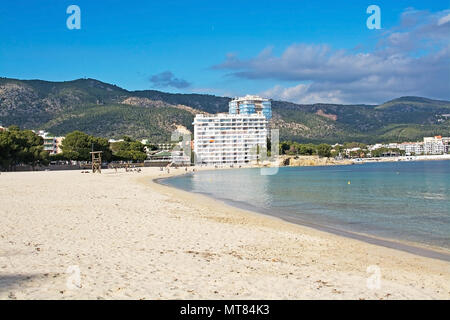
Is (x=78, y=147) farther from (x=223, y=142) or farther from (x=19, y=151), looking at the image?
(x=223, y=142)

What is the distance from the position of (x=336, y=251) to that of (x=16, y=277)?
776cm

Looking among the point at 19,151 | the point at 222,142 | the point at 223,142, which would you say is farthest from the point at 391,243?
the point at 223,142

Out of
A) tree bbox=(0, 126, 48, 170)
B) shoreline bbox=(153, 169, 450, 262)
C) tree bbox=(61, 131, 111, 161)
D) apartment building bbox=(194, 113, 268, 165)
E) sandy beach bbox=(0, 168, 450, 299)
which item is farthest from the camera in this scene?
apartment building bbox=(194, 113, 268, 165)

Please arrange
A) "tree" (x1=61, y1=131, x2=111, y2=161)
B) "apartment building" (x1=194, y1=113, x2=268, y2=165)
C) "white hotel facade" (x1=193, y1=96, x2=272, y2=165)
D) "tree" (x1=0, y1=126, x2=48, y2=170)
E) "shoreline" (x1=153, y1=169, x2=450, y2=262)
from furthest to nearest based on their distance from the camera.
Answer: "apartment building" (x1=194, y1=113, x2=268, y2=165), "white hotel facade" (x1=193, y1=96, x2=272, y2=165), "tree" (x1=61, y1=131, x2=111, y2=161), "tree" (x1=0, y1=126, x2=48, y2=170), "shoreline" (x1=153, y1=169, x2=450, y2=262)

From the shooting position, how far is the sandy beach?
6.78 meters

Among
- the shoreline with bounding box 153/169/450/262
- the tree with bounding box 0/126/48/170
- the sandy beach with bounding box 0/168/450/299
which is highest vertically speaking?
the tree with bounding box 0/126/48/170

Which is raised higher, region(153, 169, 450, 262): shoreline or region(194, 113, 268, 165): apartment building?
region(194, 113, 268, 165): apartment building

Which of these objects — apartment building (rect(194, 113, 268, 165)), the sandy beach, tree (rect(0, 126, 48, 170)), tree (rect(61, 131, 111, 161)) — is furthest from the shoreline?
apartment building (rect(194, 113, 268, 165))

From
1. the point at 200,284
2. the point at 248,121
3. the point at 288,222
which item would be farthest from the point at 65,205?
the point at 248,121

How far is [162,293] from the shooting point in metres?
6.55

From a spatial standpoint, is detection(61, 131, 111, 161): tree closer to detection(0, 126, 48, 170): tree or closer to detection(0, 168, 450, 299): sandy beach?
detection(0, 126, 48, 170): tree

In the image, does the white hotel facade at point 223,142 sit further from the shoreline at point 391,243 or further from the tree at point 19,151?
the shoreline at point 391,243
